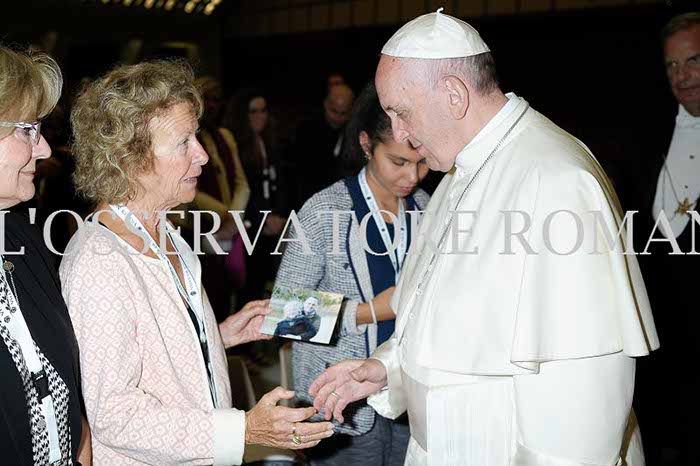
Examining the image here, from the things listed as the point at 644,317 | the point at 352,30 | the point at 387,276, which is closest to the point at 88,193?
the point at 387,276

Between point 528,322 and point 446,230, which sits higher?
point 446,230

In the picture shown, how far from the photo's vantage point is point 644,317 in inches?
84.6

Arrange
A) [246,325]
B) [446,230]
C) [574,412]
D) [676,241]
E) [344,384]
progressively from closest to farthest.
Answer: [574,412]
[446,230]
[344,384]
[246,325]
[676,241]

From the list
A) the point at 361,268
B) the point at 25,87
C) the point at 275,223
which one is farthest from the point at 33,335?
the point at 275,223

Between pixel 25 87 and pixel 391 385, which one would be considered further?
pixel 391 385

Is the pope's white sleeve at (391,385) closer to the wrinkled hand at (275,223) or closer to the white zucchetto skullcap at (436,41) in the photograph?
the white zucchetto skullcap at (436,41)

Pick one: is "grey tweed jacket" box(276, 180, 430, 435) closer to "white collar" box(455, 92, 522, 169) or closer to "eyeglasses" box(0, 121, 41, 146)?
"white collar" box(455, 92, 522, 169)

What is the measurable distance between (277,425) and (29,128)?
1.01m

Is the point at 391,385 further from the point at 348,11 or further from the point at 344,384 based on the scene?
the point at 348,11

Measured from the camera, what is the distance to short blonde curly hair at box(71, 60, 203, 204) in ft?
7.61

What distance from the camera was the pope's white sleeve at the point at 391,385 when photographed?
103 inches

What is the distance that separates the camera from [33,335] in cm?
197

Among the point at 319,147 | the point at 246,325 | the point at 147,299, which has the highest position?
the point at 319,147

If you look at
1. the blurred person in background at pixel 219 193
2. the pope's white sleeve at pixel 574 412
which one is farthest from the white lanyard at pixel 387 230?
the blurred person in background at pixel 219 193
